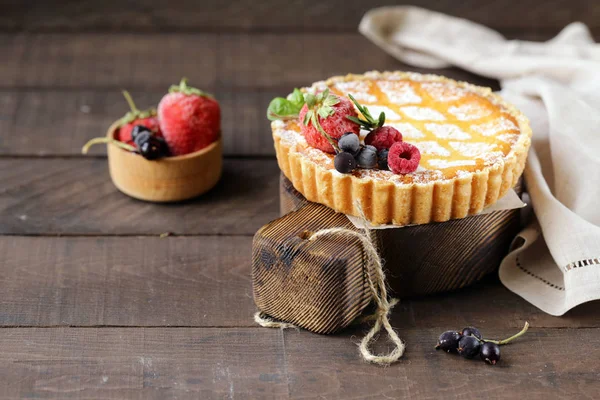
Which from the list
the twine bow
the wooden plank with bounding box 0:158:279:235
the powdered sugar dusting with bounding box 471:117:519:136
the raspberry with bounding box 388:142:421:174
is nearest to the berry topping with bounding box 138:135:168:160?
the wooden plank with bounding box 0:158:279:235

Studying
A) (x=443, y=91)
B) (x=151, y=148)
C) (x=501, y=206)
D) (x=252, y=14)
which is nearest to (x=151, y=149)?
(x=151, y=148)

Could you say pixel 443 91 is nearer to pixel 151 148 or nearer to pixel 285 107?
pixel 285 107

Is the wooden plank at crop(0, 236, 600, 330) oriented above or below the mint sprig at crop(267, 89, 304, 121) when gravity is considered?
below

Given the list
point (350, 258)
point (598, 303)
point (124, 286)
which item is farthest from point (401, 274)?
point (124, 286)

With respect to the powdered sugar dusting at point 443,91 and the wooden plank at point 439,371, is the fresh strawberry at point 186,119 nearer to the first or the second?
the powdered sugar dusting at point 443,91

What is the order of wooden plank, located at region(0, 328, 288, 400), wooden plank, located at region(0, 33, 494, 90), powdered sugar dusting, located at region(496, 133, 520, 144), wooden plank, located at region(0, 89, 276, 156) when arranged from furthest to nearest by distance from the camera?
wooden plank, located at region(0, 33, 494, 90) → wooden plank, located at region(0, 89, 276, 156) → powdered sugar dusting, located at region(496, 133, 520, 144) → wooden plank, located at region(0, 328, 288, 400)

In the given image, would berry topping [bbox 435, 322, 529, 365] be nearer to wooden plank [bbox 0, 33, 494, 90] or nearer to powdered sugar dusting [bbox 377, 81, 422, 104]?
powdered sugar dusting [bbox 377, 81, 422, 104]
